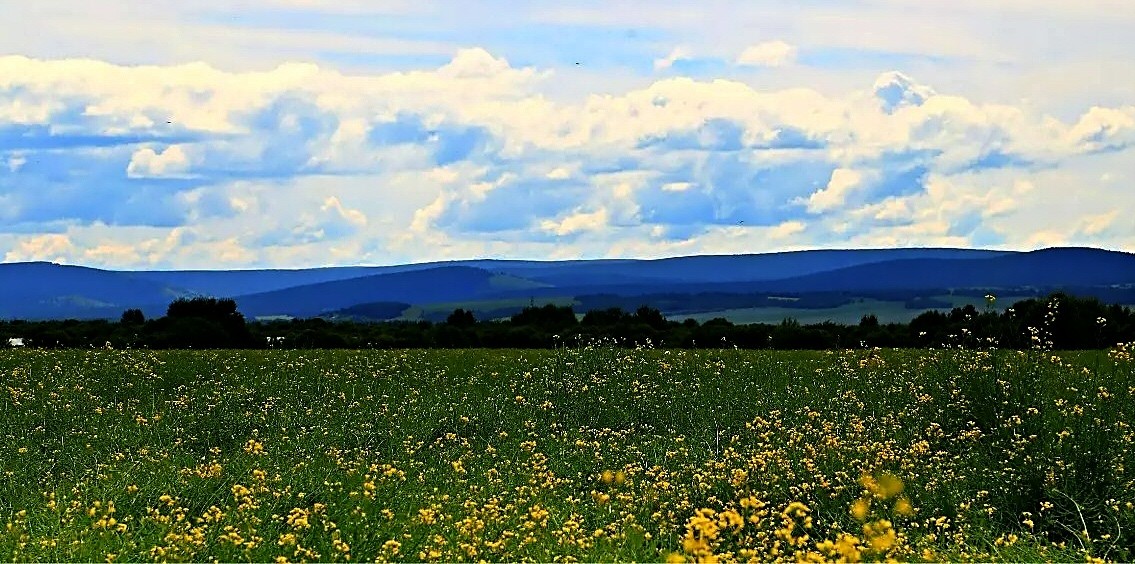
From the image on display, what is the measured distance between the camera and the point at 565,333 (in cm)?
3706

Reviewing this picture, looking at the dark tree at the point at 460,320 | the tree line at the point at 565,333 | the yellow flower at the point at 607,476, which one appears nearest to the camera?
the yellow flower at the point at 607,476

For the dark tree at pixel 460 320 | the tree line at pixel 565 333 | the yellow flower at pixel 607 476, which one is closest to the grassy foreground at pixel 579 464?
the yellow flower at pixel 607 476

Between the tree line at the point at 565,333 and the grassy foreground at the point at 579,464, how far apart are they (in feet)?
32.2

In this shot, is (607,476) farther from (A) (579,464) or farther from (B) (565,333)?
(B) (565,333)

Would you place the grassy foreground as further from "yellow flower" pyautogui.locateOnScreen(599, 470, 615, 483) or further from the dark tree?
the dark tree

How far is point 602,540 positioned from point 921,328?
29.2 metres

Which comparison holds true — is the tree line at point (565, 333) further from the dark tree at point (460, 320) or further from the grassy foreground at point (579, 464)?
the grassy foreground at point (579, 464)

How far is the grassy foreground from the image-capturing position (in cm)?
1045

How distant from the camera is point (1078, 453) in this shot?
1206 centimetres

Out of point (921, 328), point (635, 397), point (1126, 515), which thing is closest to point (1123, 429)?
point (1126, 515)

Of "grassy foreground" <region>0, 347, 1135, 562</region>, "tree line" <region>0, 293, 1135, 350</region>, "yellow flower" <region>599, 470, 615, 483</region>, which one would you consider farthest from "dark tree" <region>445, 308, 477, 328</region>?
"yellow flower" <region>599, 470, 615, 483</region>

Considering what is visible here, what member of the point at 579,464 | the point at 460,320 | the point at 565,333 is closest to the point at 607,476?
the point at 579,464

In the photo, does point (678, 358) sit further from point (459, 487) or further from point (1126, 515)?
point (1126, 515)

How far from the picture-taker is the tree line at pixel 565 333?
1336 inches
